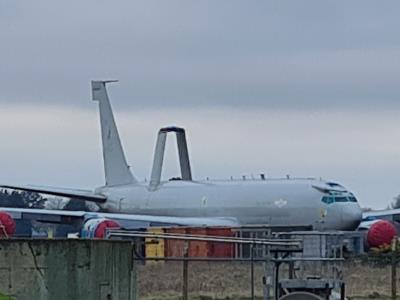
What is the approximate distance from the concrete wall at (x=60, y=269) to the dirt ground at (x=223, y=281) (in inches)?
431

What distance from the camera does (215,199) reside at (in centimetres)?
5644

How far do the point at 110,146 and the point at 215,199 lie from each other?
39.2ft

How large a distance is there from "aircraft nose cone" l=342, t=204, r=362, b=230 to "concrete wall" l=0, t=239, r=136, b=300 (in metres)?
39.4

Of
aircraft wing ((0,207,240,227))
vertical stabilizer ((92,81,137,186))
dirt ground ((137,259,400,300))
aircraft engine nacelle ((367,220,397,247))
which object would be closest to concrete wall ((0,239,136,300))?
dirt ground ((137,259,400,300))

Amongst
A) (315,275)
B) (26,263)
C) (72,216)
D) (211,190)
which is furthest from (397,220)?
(26,263)

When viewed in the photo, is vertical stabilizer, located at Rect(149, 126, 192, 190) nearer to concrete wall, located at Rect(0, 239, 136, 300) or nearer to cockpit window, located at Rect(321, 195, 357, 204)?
cockpit window, located at Rect(321, 195, 357, 204)

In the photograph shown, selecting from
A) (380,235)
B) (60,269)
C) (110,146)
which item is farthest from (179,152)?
(60,269)

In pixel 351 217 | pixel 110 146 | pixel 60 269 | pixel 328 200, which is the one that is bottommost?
pixel 60 269

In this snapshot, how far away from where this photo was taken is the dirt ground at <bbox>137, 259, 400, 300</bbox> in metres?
26.7

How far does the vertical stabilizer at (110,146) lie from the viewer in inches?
2601

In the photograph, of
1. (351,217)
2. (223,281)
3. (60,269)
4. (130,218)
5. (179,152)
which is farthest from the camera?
(179,152)

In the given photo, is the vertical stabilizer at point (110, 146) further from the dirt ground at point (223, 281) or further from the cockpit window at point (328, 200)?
the dirt ground at point (223, 281)

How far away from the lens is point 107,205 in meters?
62.3

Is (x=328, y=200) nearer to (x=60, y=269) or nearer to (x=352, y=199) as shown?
(x=352, y=199)
